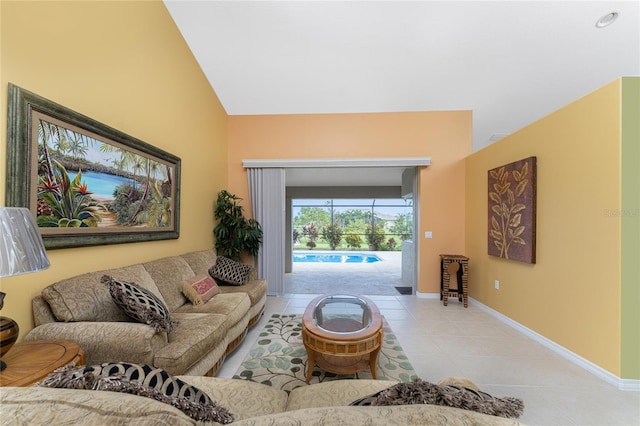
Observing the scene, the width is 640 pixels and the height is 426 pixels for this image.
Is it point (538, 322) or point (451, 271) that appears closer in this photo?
point (538, 322)

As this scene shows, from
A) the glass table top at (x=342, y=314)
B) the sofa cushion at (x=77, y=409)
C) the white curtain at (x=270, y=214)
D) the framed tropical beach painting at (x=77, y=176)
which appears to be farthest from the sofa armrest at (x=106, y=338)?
the white curtain at (x=270, y=214)

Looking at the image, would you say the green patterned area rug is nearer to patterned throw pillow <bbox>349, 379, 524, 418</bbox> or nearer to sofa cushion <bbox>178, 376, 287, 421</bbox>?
sofa cushion <bbox>178, 376, 287, 421</bbox>

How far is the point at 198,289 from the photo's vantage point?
2.60m

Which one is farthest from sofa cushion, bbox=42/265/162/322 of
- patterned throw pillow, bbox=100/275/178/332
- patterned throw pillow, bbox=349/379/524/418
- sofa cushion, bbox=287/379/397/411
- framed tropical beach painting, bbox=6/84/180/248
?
patterned throw pillow, bbox=349/379/524/418

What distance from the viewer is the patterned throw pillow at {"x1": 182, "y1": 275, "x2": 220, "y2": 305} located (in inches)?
99.9

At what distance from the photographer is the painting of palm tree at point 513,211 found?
2762 mm

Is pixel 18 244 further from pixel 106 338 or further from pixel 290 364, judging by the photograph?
pixel 290 364

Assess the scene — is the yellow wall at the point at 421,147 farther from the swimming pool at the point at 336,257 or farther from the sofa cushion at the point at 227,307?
the swimming pool at the point at 336,257

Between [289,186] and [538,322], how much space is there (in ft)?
21.7

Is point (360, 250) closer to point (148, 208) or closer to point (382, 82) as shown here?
point (382, 82)

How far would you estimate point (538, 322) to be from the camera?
2.67 m

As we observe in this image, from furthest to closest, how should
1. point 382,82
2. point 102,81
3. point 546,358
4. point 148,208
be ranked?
1. point 382,82
2. point 148,208
3. point 546,358
4. point 102,81

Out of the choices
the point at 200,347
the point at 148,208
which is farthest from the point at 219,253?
the point at 200,347

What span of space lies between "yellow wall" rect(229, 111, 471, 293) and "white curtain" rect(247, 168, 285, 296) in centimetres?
43
